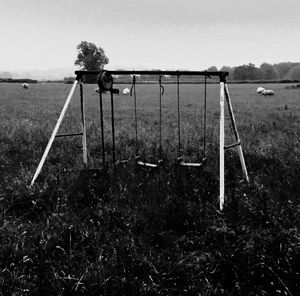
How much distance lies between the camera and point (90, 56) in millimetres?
122875

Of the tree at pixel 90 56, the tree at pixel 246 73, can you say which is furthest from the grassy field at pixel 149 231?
the tree at pixel 246 73

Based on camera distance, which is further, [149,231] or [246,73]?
[246,73]

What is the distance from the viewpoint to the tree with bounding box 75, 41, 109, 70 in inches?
4855

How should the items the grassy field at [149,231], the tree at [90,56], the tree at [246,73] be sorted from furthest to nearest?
1. the tree at [246,73]
2. the tree at [90,56]
3. the grassy field at [149,231]

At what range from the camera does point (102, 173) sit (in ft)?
23.4

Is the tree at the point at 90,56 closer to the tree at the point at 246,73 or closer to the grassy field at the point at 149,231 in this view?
the tree at the point at 246,73

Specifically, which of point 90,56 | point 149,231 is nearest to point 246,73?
point 90,56

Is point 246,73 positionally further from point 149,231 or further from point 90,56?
point 149,231

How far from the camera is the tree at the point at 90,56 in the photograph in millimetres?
123312

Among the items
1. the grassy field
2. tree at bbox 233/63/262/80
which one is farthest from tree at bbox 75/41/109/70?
the grassy field

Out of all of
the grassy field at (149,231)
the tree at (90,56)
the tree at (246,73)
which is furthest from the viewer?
the tree at (246,73)

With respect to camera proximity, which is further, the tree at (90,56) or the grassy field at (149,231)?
the tree at (90,56)

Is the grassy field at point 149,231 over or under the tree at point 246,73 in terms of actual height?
under

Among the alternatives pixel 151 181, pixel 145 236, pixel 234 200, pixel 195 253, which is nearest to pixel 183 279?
pixel 195 253
